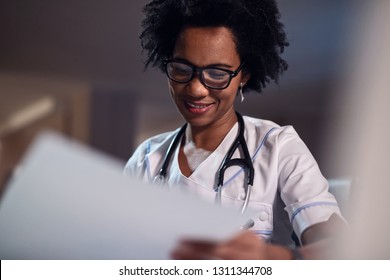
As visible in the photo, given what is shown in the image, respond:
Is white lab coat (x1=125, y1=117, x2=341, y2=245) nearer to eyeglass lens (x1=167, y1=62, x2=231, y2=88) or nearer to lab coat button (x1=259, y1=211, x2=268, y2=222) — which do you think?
lab coat button (x1=259, y1=211, x2=268, y2=222)

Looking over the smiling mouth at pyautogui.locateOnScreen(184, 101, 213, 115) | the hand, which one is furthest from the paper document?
the smiling mouth at pyautogui.locateOnScreen(184, 101, 213, 115)

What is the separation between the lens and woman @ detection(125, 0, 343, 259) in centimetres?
92

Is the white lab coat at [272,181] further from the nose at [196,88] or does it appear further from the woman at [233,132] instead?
the nose at [196,88]

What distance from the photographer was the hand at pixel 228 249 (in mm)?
890

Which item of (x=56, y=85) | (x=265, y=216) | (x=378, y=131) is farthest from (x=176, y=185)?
(x=378, y=131)

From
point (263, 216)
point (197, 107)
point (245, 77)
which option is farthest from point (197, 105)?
point (263, 216)

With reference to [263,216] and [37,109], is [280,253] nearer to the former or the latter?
[263,216]

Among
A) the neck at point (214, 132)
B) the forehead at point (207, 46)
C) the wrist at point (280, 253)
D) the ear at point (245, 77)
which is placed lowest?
the wrist at point (280, 253)

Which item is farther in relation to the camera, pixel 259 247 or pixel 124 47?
pixel 124 47

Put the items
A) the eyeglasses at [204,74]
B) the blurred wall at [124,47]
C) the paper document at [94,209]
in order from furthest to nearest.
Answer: the blurred wall at [124,47] → the eyeglasses at [204,74] → the paper document at [94,209]

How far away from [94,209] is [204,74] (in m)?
0.30

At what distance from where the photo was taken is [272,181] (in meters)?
0.96

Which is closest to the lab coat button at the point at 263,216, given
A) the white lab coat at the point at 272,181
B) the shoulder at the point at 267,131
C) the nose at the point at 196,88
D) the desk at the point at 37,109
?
the white lab coat at the point at 272,181
